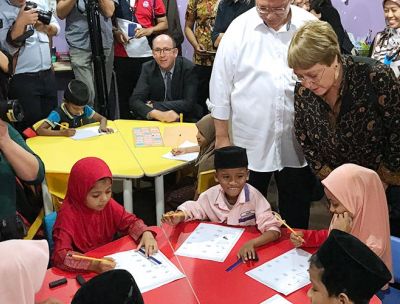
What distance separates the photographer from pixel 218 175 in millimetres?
2445

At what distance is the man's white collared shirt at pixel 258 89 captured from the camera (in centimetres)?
239

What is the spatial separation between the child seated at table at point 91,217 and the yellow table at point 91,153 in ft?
2.09

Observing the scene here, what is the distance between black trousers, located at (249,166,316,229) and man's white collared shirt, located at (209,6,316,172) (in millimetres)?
65

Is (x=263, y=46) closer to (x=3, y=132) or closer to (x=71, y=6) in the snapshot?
(x=3, y=132)

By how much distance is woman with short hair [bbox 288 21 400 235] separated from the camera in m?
1.98

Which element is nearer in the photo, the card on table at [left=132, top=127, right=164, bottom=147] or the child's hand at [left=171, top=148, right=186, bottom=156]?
the child's hand at [left=171, top=148, right=186, bottom=156]

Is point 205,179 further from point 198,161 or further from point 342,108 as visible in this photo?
point 342,108

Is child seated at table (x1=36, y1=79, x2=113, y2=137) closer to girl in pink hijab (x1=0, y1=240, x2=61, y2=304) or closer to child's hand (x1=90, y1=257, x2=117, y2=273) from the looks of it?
child's hand (x1=90, y1=257, x2=117, y2=273)

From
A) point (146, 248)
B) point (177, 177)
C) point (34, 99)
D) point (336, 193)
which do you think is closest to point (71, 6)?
point (34, 99)

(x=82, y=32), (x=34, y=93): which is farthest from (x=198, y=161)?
(x=82, y=32)

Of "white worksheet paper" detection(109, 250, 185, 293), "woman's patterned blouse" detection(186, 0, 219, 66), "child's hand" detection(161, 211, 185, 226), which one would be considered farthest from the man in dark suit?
"white worksheet paper" detection(109, 250, 185, 293)

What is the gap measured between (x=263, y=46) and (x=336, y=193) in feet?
2.64

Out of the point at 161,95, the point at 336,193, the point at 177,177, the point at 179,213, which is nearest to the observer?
the point at 336,193

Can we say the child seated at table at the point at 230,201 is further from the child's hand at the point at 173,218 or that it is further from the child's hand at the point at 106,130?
the child's hand at the point at 106,130
